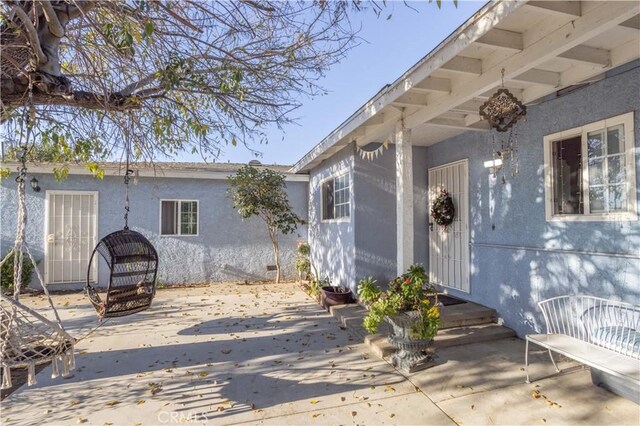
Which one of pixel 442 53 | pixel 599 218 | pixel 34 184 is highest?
pixel 442 53

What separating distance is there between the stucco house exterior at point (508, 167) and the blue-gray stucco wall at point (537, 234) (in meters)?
0.02

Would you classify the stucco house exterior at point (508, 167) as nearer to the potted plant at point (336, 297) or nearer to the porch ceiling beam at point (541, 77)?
the porch ceiling beam at point (541, 77)

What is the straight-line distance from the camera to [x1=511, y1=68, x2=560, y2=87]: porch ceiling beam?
3911mm

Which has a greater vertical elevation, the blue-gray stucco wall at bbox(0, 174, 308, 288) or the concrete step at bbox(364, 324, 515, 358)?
the blue-gray stucco wall at bbox(0, 174, 308, 288)

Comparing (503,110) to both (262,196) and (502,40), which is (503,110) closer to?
(502,40)

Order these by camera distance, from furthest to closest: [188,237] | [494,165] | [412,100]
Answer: [188,237] < [494,165] < [412,100]

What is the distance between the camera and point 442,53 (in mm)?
3506

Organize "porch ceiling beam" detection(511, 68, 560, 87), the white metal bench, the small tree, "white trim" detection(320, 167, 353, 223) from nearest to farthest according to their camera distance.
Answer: the white metal bench < "porch ceiling beam" detection(511, 68, 560, 87) < "white trim" detection(320, 167, 353, 223) < the small tree

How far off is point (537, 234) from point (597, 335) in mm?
1494

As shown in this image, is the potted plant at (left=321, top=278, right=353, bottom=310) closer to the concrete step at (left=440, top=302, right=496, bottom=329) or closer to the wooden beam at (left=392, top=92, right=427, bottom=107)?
the concrete step at (left=440, top=302, right=496, bottom=329)

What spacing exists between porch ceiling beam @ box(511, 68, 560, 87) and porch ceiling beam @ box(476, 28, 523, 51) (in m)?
0.71

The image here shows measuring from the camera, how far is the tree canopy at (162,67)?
3273 mm

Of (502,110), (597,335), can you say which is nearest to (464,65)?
(502,110)

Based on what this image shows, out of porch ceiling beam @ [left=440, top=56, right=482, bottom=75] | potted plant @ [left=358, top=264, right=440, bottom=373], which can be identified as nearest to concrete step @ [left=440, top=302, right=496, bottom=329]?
potted plant @ [left=358, top=264, right=440, bottom=373]
